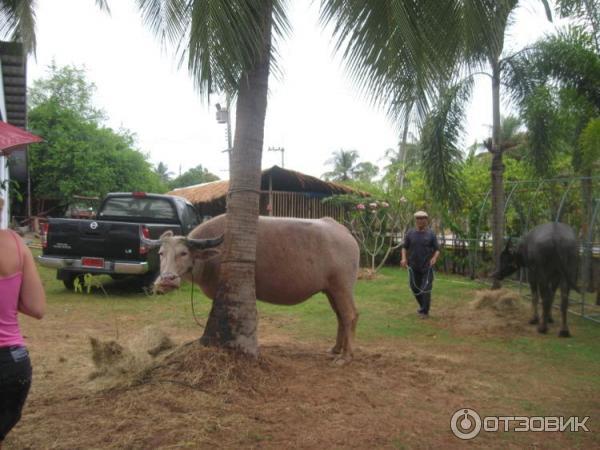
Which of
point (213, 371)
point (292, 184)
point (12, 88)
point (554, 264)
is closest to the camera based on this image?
point (213, 371)

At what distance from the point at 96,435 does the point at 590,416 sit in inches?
160

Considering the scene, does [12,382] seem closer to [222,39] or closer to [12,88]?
[222,39]

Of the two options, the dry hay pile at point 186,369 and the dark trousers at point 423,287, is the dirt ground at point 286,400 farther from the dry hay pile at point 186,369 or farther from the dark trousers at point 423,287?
the dark trousers at point 423,287

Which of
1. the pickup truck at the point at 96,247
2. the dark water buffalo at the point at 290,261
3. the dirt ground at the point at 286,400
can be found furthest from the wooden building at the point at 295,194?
the dirt ground at the point at 286,400

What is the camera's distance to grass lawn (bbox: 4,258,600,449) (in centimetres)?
364

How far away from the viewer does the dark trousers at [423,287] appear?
9.02m

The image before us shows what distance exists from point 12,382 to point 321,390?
9.08ft

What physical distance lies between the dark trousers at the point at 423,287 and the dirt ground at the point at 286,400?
2.68 m

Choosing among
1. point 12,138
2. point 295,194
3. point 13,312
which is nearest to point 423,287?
point 12,138

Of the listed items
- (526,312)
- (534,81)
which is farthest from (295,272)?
(534,81)

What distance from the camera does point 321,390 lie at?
15.3 feet

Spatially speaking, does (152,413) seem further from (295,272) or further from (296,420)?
(295,272)

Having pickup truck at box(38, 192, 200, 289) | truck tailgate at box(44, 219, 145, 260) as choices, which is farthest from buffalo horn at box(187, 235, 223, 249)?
truck tailgate at box(44, 219, 145, 260)

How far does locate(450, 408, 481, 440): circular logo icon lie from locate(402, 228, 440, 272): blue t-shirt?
5.03 meters
